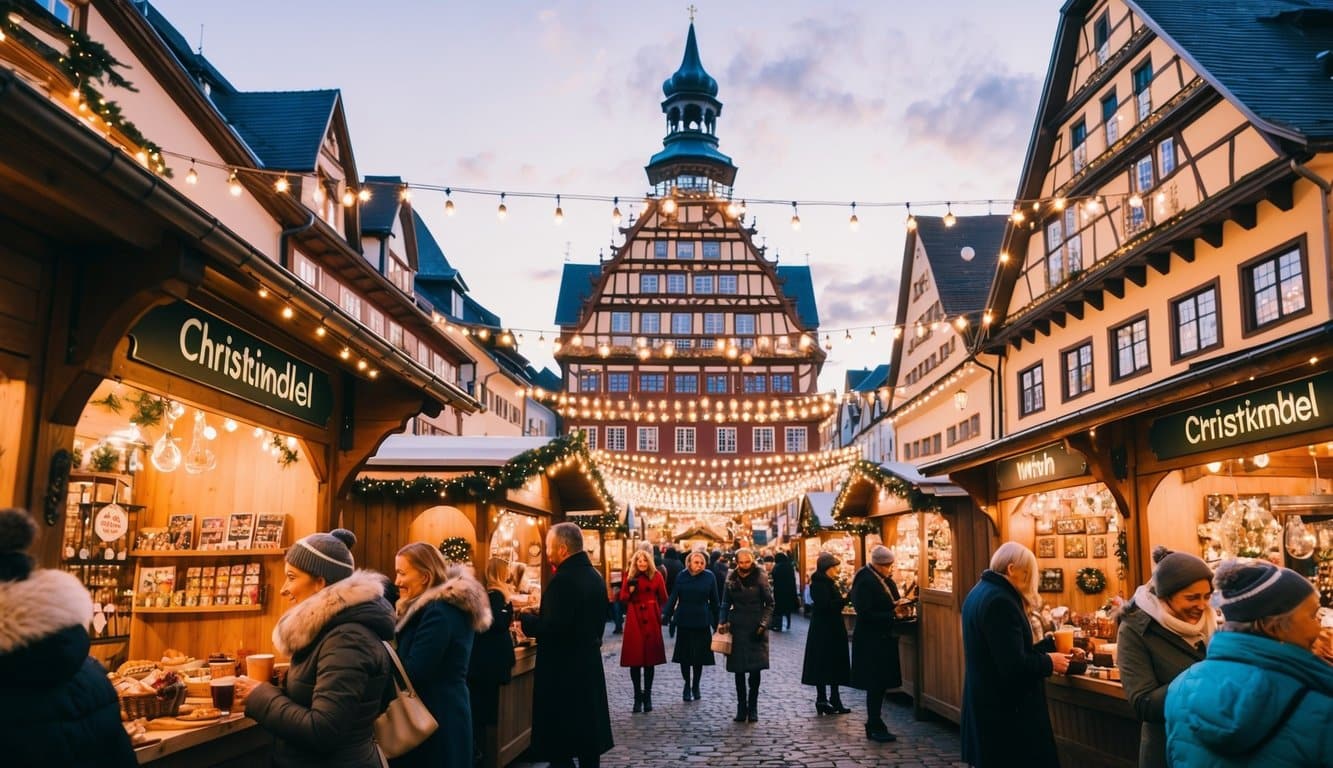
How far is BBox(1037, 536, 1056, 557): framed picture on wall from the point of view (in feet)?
42.1

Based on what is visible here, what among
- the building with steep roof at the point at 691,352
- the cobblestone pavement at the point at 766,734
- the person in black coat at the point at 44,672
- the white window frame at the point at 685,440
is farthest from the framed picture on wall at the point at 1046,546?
the white window frame at the point at 685,440

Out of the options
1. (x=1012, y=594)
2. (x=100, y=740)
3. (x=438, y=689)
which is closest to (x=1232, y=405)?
(x=1012, y=594)

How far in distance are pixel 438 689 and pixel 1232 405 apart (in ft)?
17.5

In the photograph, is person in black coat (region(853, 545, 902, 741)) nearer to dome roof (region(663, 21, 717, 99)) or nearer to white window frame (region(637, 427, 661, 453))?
→ white window frame (region(637, 427, 661, 453))

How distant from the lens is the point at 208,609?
7551 millimetres

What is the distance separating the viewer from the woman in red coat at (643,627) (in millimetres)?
11875

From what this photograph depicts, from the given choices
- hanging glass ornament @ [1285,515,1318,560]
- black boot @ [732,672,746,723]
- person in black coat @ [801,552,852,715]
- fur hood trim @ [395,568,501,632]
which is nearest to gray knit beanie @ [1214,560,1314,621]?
fur hood trim @ [395,568,501,632]

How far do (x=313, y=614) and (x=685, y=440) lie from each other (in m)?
49.1

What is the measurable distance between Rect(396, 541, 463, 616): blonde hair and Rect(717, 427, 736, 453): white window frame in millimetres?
47528

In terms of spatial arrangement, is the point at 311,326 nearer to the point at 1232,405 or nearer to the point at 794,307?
the point at 1232,405

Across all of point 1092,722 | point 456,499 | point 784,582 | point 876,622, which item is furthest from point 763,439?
point 1092,722

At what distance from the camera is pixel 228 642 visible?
7.74 m

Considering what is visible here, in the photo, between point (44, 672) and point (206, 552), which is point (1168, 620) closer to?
point (44, 672)

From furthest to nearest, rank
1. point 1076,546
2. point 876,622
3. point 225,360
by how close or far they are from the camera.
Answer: point 1076,546, point 876,622, point 225,360
